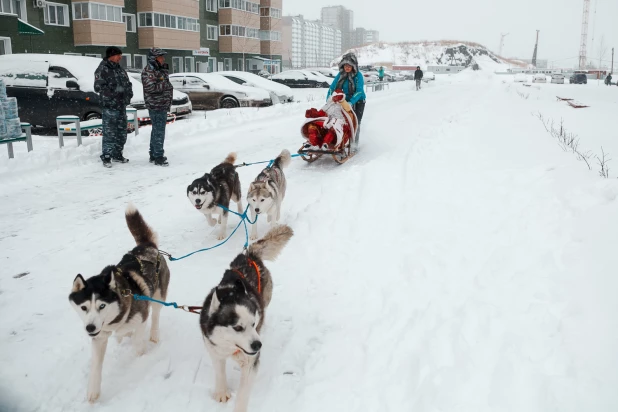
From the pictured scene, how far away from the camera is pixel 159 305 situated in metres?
3.38

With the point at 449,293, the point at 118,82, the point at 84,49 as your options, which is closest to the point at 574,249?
the point at 449,293

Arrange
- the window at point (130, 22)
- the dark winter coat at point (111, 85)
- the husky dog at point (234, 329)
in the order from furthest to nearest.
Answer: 1. the window at point (130, 22)
2. the dark winter coat at point (111, 85)
3. the husky dog at point (234, 329)

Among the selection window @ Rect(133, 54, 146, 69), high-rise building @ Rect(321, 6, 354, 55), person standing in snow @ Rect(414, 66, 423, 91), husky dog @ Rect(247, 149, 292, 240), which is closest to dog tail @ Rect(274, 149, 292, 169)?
husky dog @ Rect(247, 149, 292, 240)

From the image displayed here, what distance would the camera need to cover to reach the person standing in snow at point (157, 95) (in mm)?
8141

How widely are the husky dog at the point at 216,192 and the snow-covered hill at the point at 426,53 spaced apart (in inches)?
4071

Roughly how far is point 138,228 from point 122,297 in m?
0.88

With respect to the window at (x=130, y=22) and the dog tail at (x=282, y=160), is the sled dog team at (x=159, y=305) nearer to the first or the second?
the dog tail at (x=282, y=160)

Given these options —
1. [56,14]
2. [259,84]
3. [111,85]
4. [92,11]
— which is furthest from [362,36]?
[111,85]

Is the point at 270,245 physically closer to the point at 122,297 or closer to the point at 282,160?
the point at 122,297

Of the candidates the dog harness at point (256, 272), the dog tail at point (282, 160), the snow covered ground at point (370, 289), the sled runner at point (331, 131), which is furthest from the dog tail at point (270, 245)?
the sled runner at point (331, 131)

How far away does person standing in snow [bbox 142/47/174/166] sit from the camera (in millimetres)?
8141

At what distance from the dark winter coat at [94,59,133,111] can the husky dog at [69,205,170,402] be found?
5196 mm

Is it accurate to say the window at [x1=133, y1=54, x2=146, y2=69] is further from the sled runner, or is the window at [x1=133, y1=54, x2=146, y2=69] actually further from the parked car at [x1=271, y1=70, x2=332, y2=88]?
the sled runner

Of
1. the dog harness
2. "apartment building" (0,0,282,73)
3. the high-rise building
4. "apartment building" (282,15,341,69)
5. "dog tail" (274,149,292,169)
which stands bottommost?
the dog harness
